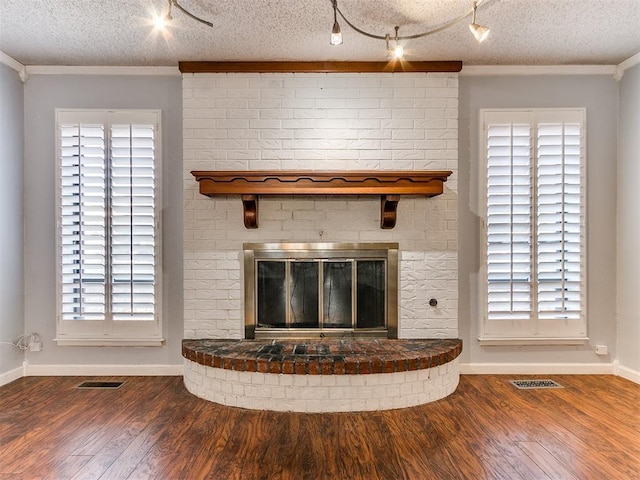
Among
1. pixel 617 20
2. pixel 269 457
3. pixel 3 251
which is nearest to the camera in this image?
pixel 269 457

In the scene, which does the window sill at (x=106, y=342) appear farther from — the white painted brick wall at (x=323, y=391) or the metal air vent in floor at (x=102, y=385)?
the white painted brick wall at (x=323, y=391)

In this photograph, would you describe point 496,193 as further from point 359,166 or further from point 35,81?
point 35,81

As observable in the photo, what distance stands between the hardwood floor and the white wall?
0.40 metres

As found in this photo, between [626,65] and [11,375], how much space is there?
18.2 ft

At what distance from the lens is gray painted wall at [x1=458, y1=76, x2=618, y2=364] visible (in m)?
3.33

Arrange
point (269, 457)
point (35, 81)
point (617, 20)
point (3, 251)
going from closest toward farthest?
point (269, 457)
point (617, 20)
point (3, 251)
point (35, 81)

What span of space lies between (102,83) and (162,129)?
64cm

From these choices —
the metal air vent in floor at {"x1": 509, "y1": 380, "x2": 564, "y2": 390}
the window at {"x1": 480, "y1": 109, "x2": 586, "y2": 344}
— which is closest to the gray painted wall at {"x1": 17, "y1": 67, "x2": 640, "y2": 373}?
the window at {"x1": 480, "y1": 109, "x2": 586, "y2": 344}

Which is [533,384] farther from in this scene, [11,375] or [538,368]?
[11,375]

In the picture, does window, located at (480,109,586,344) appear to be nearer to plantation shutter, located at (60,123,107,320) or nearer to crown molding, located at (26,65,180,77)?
crown molding, located at (26,65,180,77)

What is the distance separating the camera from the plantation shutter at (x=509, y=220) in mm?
3268

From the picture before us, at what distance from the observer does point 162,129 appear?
3342 millimetres

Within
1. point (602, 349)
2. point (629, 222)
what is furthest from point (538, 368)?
point (629, 222)

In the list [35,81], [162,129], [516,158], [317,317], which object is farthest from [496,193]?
[35,81]
